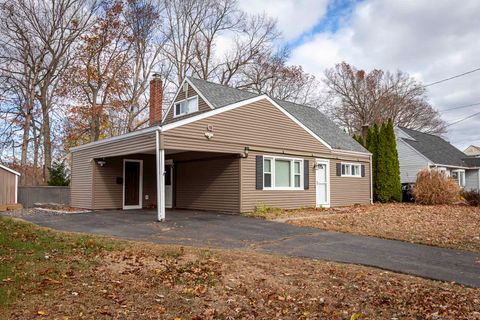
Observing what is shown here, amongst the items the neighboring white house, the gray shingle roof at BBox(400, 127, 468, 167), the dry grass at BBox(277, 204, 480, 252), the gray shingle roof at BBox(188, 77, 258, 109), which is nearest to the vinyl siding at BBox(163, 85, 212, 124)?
the gray shingle roof at BBox(188, 77, 258, 109)

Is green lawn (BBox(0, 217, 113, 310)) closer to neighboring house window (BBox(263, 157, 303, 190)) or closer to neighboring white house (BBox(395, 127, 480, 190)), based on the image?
neighboring house window (BBox(263, 157, 303, 190))

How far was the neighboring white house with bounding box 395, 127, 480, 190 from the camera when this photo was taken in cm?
3094

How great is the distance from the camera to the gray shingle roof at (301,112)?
19344 mm

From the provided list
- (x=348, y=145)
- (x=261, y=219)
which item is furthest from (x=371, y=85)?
(x=261, y=219)

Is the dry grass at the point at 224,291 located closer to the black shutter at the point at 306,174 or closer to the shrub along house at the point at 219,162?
the shrub along house at the point at 219,162

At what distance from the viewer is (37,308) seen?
14.8 ft

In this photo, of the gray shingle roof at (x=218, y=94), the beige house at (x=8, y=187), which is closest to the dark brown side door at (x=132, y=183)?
the gray shingle roof at (x=218, y=94)

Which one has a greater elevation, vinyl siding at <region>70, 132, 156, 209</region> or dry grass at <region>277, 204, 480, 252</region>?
vinyl siding at <region>70, 132, 156, 209</region>

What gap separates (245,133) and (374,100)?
1371 inches

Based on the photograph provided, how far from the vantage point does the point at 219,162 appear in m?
15.8

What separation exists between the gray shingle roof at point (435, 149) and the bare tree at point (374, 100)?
9454 millimetres

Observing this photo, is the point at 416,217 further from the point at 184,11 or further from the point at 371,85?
the point at 371,85

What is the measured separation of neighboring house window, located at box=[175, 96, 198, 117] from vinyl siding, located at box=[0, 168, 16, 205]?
29.8 ft

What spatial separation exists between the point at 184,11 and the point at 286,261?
98.3ft
